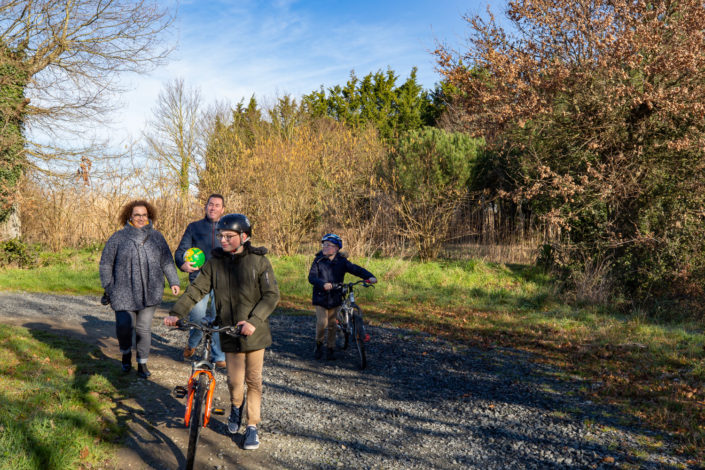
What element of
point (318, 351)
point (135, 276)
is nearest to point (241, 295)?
point (135, 276)

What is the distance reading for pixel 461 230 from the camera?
17656 millimetres

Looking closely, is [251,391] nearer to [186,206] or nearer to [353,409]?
[353,409]

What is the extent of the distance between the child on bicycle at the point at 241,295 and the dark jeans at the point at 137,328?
202 centimetres

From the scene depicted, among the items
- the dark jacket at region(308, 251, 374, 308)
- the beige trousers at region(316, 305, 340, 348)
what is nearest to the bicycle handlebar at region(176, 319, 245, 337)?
the dark jacket at region(308, 251, 374, 308)

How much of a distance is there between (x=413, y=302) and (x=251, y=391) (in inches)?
348

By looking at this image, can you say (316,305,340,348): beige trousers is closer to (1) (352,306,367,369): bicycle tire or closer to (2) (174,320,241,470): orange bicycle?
(1) (352,306,367,369): bicycle tire

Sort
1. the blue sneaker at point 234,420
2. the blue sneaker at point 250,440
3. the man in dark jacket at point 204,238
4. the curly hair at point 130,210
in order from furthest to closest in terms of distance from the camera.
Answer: the man in dark jacket at point 204,238
the curly hair at point 130,210
the blue sneaker at point 234,420
the blue sneaker at point 250,440

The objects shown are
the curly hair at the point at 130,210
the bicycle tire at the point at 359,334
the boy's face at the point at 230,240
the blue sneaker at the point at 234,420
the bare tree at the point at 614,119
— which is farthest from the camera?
the bare tree at the point at 614,119

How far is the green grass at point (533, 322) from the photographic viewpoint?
6066mm

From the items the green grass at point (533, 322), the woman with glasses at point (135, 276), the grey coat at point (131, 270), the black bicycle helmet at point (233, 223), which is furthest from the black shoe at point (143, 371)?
the green grass at point (533, 322)

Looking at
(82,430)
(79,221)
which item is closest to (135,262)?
(82,430)

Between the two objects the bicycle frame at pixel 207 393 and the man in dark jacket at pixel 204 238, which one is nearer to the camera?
the bicycle frame at pixel 207 393

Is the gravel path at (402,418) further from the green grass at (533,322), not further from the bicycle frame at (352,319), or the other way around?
the green grass at (533,322)

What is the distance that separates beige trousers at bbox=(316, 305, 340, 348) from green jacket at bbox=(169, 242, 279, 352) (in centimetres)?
297
